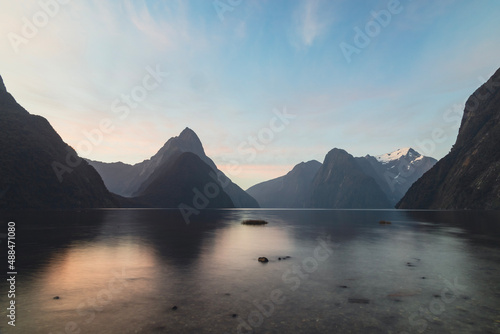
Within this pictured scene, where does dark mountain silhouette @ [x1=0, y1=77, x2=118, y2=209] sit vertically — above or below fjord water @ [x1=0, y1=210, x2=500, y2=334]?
above

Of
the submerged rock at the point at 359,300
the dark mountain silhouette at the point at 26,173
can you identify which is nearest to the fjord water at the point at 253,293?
the submerged rock at the point at 359,300

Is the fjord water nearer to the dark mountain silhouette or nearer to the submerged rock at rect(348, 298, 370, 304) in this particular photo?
the submerged rock at rect(348, 298, 370, 304)

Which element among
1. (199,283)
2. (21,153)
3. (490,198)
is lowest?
(199,283)

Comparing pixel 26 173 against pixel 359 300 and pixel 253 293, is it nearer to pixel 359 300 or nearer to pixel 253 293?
pixel 253 293

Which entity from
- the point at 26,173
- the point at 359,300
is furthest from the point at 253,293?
the point at 26,173

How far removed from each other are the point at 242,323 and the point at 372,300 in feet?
28.2

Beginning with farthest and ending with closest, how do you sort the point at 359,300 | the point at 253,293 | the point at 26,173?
1. the point at 26,173
2. the point at 253,293
3. the point at 359,300

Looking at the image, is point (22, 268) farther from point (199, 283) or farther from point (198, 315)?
point (198, 315)

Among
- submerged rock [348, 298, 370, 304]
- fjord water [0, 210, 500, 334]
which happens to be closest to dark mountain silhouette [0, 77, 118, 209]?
fjord water [0, 210, 500, 334]

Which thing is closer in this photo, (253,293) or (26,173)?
(253,293)

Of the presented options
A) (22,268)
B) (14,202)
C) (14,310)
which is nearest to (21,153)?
(14,202)

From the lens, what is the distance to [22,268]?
2397 cm

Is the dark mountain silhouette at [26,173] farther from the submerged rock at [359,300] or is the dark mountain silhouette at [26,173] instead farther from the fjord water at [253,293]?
the submerged rock at [359,300]

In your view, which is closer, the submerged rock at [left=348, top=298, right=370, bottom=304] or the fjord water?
the fjord water
